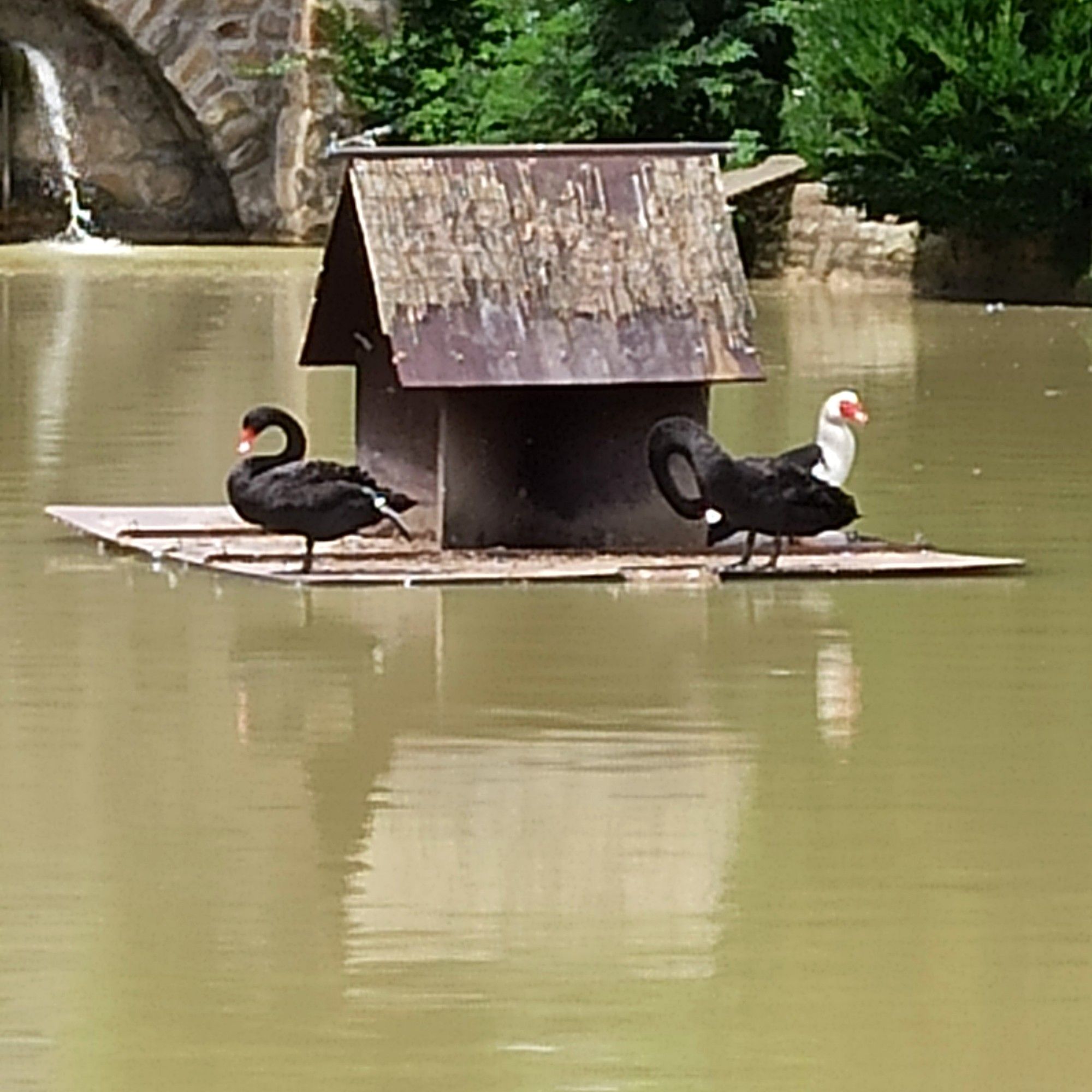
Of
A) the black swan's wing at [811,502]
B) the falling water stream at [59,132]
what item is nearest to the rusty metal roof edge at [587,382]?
the black swan's wing at [811,502]

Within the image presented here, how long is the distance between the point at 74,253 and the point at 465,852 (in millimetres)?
24850

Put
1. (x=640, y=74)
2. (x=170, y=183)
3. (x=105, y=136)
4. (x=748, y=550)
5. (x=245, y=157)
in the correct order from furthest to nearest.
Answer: (x=170, y=183) < (x=105, y=136) < (x=245, y=157) < (x=640, y=74) < (x=748, y=550)

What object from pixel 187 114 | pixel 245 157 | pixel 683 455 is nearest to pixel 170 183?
pixel 187 114

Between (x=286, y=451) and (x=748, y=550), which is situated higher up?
(x=286, y=451)

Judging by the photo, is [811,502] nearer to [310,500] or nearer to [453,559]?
[453,559]

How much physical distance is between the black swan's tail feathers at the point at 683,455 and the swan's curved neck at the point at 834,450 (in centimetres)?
35

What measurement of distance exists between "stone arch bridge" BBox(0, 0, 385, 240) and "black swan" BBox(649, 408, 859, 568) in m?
22.5

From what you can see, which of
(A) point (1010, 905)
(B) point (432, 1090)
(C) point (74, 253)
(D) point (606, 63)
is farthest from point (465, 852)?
(C) point (74, 253)

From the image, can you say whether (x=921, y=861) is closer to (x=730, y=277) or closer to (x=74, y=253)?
(x=730, y=277)

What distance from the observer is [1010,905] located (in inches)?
264

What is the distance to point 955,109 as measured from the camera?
24.2m

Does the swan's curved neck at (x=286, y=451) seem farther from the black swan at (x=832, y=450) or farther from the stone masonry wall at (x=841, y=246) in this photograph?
the stone masonry wall at (x=841, y=246)

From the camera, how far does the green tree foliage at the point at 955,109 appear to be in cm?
2400

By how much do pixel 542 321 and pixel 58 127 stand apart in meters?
24.1
